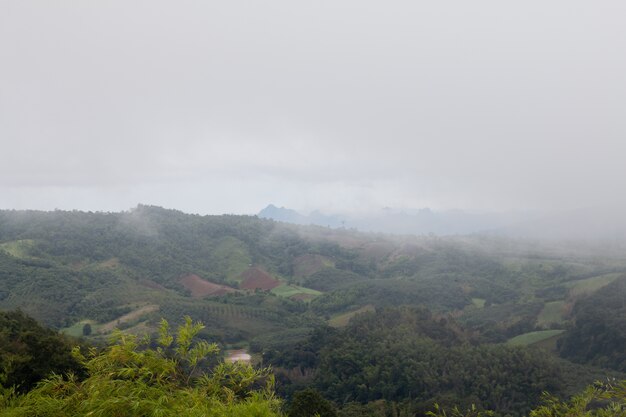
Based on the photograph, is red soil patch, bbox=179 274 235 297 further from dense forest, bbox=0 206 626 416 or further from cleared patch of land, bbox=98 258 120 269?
cleared patch of land, bbox=98 258 120 269

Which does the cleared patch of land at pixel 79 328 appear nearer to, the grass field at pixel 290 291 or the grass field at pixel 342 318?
the grass field at pixel 342 318

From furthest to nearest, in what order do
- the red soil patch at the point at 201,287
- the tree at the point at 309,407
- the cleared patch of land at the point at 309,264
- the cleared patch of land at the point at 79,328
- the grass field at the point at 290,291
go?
the cleared patch of land at the point at 309,264
the grass field at the point at 290,291
the red soil patch at the point at 201,287
the cleared patch of land at the point at 79,328
the tree at the point at 309,407

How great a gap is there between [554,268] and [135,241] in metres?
128

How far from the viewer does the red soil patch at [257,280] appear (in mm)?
148750

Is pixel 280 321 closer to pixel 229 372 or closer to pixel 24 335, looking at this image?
pixel 24 335

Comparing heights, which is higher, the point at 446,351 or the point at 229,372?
the point at 229,372

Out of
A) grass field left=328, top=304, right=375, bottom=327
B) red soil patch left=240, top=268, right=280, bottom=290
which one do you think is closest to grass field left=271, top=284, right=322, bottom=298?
red soil patch left=240, top=268, right=280, bottom=290

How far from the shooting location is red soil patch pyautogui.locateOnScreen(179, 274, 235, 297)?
137 m

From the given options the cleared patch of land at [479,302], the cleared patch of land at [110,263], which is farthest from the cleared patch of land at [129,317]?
the cleared patch of land at [479,302]

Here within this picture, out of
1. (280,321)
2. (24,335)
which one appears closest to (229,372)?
(24,335)

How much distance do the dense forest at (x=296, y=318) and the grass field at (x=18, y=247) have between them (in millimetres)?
452

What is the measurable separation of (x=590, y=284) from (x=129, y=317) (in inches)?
3905

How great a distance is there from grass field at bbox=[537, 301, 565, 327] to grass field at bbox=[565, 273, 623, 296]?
5.53m

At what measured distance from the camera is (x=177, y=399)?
462 inches
